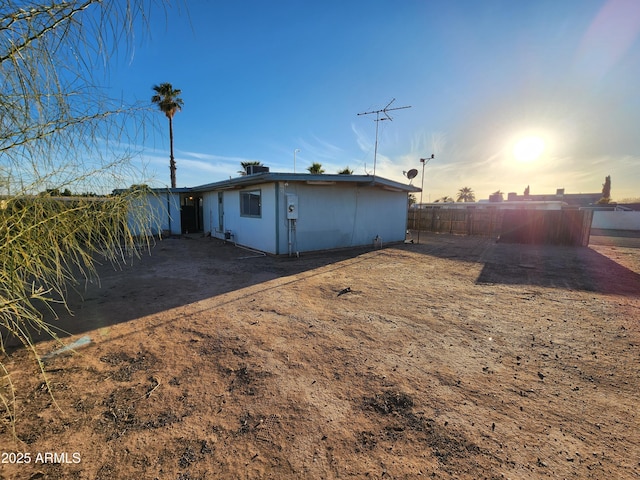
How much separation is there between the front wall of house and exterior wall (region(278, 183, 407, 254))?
0.45m

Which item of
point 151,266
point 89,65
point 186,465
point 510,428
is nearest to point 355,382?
point 510,428

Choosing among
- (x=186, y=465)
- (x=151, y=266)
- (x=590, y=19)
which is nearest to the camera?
(x=186, y=465)

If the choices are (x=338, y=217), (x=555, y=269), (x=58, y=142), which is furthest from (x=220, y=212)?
(x=555, y=269)

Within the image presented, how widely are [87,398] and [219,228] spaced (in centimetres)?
1120

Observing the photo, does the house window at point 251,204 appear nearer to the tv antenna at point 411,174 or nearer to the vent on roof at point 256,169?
the vent on roof at point 256,169

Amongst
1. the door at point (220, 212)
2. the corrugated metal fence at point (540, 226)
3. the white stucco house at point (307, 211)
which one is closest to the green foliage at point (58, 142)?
the white stucco house at point (307, 211)

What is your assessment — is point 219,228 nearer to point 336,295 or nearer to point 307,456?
point 336,295

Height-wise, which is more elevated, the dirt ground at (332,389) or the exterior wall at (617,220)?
the exterior wall at (617,220)

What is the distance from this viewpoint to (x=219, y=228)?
499 inches

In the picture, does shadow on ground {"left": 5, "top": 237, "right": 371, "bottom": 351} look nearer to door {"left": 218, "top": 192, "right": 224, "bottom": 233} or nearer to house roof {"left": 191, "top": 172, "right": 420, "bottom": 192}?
house roof {"left": 191, "top": 172, "right": 420, "bottom": 192}

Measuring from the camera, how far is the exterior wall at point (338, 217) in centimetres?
880

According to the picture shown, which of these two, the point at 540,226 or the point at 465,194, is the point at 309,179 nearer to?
the point at 540,226

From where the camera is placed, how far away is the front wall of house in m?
8.73

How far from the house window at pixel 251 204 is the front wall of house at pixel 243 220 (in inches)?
4.6
